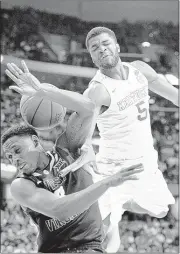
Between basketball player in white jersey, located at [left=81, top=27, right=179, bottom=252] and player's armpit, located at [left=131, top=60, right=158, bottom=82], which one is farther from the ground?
player's armpit, located at [left=131, top=60, right=158, bottom=82]

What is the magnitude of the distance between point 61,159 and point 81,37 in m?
1.09

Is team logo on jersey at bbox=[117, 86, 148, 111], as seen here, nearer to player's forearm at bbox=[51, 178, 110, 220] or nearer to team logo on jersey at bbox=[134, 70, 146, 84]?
team logo on jersey at bbox=[134, 70, 146, 84]

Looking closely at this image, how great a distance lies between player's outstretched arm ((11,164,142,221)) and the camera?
217 cm

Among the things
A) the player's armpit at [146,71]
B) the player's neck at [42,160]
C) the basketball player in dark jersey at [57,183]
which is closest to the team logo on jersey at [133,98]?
the player's armpit at [146,71]

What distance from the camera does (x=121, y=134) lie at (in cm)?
270

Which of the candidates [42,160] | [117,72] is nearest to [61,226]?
[42,160]

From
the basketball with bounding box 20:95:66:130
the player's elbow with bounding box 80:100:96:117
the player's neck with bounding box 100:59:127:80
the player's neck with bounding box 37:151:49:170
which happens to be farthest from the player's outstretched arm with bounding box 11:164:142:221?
the player's neck with bounding box 100:59:127:80

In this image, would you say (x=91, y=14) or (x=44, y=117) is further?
(x=91, y=14)

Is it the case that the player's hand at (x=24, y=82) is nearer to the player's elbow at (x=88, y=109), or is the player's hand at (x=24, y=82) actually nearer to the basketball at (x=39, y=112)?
the basketball at (x=39, y=112)

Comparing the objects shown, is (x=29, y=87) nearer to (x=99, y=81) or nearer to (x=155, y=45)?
(x=99, y=81)

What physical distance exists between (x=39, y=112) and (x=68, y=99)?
184 mm

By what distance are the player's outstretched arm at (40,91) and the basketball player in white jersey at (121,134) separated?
18cm

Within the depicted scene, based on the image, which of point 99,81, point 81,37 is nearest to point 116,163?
point 99,81

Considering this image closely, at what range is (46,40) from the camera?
416 cm
